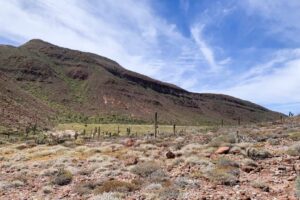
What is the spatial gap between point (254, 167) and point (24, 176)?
9844 mm

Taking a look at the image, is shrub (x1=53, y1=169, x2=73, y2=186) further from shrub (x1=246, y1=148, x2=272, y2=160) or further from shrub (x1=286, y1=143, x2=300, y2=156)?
shrub (x1=286, y1=143, x2=300, y2=156)

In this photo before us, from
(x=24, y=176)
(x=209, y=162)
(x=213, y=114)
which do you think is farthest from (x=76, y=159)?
(x=213, y=114)

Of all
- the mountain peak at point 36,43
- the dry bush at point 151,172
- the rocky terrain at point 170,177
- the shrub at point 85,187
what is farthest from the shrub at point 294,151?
the mountain peak at point 36,43

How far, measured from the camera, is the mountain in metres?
121

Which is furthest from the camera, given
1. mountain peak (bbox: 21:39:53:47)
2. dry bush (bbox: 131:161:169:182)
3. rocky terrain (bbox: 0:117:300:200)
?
mountain peak (bbox: 21:39:53:47)

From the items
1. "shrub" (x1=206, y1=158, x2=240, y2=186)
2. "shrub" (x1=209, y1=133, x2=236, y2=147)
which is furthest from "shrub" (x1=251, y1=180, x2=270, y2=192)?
"shrub" (x1=209, y1=133, x2=236, y2=147)

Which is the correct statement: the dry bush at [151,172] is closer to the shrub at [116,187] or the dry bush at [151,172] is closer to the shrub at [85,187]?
the shrub at [116,187]

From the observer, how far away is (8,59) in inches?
6309

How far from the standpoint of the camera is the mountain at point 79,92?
12081 cm

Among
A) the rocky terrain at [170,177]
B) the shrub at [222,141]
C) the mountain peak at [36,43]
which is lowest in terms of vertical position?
the rocky terrain at [170,177]

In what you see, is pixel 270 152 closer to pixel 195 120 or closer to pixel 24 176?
pixel 24 176

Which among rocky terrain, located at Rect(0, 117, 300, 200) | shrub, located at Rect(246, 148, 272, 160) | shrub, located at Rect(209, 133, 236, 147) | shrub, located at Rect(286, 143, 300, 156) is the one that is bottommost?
rocky terrain, located at Rect(0, 117, 300, 200)

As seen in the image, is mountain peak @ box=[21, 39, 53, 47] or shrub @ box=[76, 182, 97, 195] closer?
shrub @ box=[76, 182, 97, 195]

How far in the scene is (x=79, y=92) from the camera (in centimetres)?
15838
